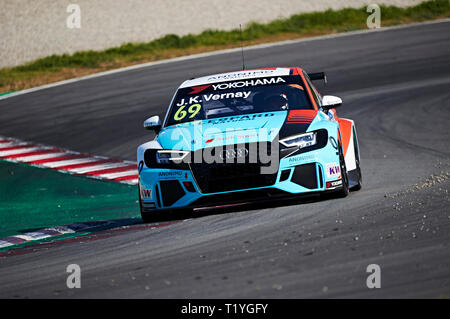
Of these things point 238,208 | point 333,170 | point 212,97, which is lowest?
point 238,208

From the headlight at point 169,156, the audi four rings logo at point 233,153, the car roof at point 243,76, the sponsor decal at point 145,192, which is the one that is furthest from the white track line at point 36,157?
the audi four rings logo at point 233,153

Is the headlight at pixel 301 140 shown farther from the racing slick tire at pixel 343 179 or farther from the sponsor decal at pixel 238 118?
the sponsor decal at pixel 238 118

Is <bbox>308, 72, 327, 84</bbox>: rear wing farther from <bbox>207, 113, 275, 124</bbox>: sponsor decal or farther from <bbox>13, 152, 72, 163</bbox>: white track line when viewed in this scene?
<bbox>13, 152, 72, 163</bbox>: white track line

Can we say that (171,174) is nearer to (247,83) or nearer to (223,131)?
(223,131)

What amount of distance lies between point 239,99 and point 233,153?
144 centimetres

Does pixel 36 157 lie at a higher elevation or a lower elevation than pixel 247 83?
lower

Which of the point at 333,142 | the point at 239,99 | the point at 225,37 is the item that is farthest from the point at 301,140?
the point at 225,37

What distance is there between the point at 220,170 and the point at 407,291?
3.18 m

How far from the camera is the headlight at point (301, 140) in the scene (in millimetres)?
7297

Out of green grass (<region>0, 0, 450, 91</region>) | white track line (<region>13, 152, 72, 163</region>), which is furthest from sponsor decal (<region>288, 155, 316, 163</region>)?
green grass (<region>0, 0, 450, 91</region>)

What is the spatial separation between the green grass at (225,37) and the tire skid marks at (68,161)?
8.28 meters

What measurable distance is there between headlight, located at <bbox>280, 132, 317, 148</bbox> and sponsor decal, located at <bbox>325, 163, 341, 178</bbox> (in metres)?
0.24

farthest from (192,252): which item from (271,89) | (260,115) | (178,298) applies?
(271,89)

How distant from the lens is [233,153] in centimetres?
723
